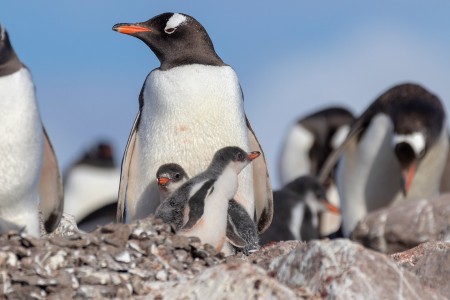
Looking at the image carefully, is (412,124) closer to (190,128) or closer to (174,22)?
(174,22)

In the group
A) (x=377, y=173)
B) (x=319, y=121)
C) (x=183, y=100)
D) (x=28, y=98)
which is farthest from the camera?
(x=319, y=121)

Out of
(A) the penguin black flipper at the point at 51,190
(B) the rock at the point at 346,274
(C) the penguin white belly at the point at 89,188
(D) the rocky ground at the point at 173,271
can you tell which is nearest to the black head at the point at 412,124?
(A) the penguin black flipper at the point at 51,190

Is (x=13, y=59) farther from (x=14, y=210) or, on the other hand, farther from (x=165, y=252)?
(x=165, y=252)

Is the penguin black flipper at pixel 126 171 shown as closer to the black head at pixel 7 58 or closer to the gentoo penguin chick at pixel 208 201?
the gentoo penguin chick at pixel 208 201

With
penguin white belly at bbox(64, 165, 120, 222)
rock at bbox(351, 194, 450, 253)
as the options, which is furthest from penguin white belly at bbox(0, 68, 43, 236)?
penguin white belly at bbox(64, 165, 120, 222)

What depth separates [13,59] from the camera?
7367mm

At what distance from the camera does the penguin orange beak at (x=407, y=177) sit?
45.1 feet

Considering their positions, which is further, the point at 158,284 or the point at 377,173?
the point at 377,173

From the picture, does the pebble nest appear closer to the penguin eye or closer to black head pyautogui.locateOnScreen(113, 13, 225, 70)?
black head pyautogui.locateOnScreen(113, 13, 225, 70)

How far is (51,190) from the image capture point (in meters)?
7.95

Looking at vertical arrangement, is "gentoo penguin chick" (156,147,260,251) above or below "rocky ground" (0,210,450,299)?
below

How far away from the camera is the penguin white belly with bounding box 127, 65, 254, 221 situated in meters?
8.56

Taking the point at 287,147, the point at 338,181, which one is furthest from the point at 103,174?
the point at 338,181

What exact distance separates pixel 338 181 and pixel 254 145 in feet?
19.7
